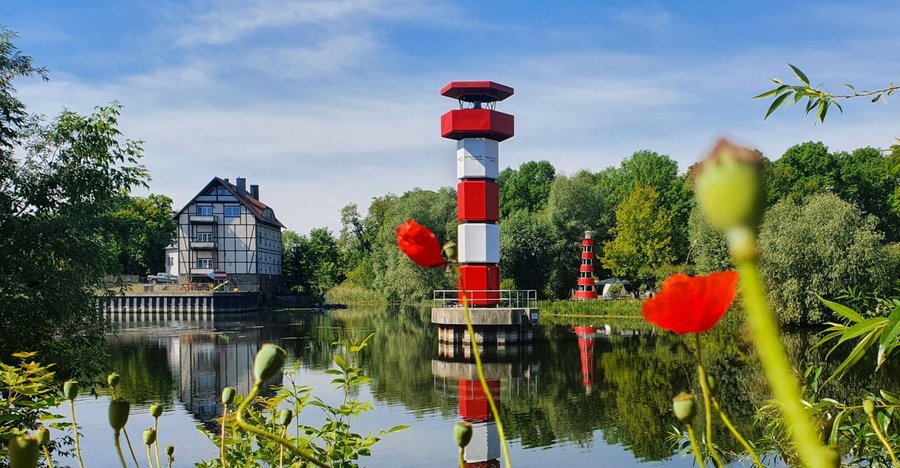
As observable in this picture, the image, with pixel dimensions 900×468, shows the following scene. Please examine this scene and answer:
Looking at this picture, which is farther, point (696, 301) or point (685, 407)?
point (685, 407)

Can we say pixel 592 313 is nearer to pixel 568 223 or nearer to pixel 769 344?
pixel 568 223

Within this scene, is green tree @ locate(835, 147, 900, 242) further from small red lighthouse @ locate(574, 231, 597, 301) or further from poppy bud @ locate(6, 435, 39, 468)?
poppy bud @ locate(6, 435, 39, 468)

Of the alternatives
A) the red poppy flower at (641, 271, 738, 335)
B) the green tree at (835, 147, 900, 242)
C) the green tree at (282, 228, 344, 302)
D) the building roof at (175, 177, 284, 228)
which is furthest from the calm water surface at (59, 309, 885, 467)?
the green tree at (282, 228, 344, 302)

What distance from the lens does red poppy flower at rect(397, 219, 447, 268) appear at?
107 cm

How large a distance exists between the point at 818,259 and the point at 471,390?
16.0 meters

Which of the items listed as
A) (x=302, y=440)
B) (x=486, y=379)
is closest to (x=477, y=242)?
(x=486, y=379)

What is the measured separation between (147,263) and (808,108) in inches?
2513

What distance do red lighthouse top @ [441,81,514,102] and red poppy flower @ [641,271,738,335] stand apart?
2685 centimetres

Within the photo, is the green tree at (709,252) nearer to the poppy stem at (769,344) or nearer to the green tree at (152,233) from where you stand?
the poppy stem at (769,344)

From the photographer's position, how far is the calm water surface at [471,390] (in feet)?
42.5

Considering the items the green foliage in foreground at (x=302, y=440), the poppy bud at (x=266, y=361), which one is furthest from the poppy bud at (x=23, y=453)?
the green foliage in foreground at (x=302, y=440)

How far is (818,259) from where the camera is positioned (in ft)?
91.0

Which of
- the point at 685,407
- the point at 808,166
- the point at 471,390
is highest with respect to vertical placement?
the point at 808,166

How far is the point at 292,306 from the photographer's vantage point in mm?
57469
